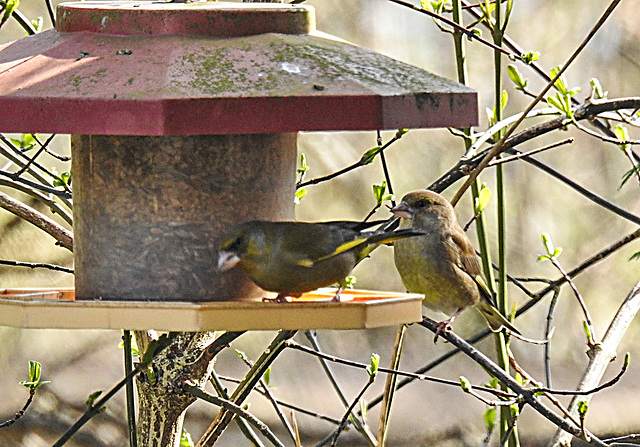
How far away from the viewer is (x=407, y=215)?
4012 millimetres

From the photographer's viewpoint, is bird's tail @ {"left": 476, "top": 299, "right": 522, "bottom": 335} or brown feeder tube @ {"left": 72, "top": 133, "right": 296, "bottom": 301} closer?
brown feeder tube @ {"left": 72, "top": 133, "right": 296, "bottom": 301}

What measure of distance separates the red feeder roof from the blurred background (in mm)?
3252

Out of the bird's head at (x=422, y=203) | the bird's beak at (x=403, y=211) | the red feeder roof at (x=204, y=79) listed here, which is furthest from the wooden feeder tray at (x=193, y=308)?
the bird's head at (x=422, y=203)

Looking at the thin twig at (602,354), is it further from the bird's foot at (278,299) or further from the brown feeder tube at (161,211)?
the brown feeder tube at (161,211)

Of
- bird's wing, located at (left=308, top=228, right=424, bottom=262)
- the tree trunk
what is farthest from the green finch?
bird's wing, located at (left=308, top=228, right=424, bottom=262)

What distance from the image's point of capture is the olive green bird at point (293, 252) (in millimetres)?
3053

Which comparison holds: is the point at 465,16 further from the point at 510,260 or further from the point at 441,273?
the point at 441,273

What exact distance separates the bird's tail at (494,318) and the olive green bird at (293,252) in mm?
1091

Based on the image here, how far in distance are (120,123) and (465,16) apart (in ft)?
14.6

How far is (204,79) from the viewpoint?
8.95 ft

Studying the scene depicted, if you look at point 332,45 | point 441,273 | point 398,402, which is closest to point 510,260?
point 398,402

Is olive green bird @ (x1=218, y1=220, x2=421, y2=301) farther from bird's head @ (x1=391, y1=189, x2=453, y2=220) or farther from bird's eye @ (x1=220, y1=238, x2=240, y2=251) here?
bird's head @ (x1=391, y1=189, x2=453, y2=220)

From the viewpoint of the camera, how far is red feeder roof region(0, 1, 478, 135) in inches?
104

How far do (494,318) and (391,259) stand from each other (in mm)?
2388
